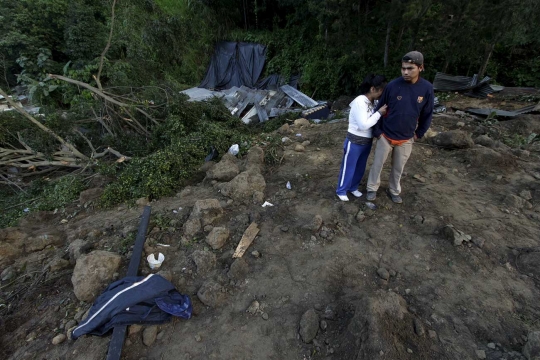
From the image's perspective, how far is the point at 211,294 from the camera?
226cm

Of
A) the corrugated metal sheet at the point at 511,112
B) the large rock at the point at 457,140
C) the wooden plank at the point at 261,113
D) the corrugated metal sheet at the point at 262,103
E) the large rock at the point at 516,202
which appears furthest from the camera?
the corrugated metal sheet at the point at 262,103

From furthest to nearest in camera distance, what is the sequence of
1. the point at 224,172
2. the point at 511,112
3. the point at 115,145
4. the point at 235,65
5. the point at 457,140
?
the point at 235,65 → the point at 115,145 → the point at 511,112 → the point at 457,140 → the point at 224,172

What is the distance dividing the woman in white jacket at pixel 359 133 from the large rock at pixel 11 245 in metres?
3.66

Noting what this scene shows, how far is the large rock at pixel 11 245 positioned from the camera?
304 cm

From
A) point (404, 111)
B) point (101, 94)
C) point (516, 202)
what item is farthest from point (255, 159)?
point (101, 94)

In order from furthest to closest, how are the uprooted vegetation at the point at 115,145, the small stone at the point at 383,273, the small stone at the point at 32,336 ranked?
the uprooted vegetation at the point at 115,145 → the small stone at the point at 383,273 → the small stone at the point at 32,336

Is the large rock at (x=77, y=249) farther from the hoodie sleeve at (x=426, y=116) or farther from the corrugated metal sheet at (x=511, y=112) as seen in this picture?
the corrugated metal sheet at (x=511, y=112)

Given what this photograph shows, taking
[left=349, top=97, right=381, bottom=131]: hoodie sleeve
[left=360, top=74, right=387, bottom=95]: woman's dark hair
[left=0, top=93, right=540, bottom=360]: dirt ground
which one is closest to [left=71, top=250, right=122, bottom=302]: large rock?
[left=0, top=93, right=540, bottom=360]: dirt ground

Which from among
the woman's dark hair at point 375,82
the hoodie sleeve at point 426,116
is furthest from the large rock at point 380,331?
the woman's dark hair at point 375,82

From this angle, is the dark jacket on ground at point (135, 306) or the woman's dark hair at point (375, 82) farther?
the woman's dark hair at point (375, 82)

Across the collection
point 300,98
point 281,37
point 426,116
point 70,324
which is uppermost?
point 281,37

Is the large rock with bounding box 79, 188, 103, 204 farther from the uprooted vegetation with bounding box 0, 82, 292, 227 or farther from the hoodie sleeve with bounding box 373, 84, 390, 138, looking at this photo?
the hoodie sleeve with bounding box 373, 84, 390, 138

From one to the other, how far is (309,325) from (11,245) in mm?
3374

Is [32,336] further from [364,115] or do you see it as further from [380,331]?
[364,115]
